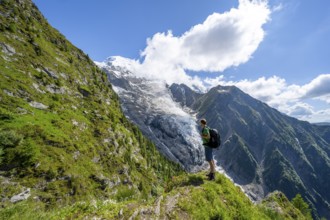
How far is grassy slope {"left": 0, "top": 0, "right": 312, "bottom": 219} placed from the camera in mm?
11812

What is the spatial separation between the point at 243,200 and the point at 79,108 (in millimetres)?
75029

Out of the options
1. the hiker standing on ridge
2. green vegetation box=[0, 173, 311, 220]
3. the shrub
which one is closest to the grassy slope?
green vegetation box=[0, 173, 311, 220]

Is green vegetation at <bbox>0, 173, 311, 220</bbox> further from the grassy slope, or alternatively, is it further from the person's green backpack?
the person's green backpack

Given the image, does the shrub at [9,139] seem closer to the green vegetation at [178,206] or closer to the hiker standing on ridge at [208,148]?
the green vegetation at [178,206]

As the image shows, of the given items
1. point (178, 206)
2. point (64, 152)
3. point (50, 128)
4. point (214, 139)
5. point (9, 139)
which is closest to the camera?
point (178, 206)

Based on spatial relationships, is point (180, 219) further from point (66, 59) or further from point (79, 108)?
point (66, 59)

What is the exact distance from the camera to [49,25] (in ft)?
375

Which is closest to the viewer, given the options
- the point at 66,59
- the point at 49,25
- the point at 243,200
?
the point at 243,200

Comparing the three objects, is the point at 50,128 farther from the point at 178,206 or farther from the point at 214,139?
the point at 178,206

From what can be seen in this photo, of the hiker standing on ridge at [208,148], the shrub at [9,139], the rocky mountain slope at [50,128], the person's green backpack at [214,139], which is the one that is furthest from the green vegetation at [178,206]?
the shrub at [9,139]

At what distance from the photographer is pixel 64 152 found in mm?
54531

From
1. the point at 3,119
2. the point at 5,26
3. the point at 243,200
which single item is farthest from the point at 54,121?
the point at 243,200

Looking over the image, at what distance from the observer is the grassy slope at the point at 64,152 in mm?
11812

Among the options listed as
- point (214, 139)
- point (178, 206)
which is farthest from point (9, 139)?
point (178, 206)
